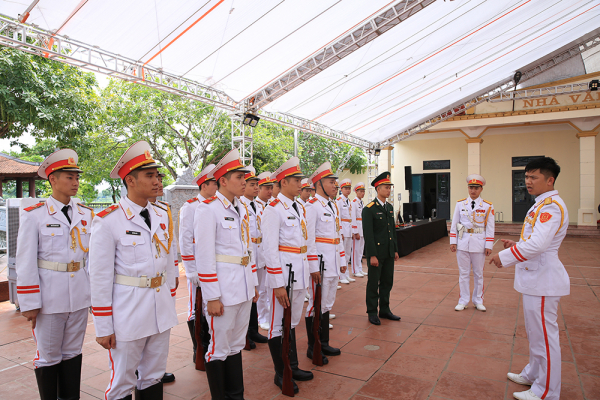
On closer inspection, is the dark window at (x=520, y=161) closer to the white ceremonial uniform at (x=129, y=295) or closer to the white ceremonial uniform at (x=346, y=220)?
the white ceremonial uniform at (x=346, y=220)

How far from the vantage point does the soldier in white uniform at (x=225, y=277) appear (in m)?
2.43

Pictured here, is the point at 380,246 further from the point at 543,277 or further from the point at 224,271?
the point at 224,271

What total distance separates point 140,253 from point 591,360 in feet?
13.0

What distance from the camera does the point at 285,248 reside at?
3197 millimetres

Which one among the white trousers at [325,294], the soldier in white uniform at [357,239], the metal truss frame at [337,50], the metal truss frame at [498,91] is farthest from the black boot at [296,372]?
the metal truss frame at [498,91]

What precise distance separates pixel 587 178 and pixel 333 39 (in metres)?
12.7

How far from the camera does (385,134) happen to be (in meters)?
14.4

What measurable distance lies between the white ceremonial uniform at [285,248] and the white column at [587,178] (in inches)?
617

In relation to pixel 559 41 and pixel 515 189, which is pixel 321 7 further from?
pixel 515 189

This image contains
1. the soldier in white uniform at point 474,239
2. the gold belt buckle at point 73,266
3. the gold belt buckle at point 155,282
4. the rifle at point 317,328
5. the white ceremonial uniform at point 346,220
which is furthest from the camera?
the white ceremonial uniform at point 346,220

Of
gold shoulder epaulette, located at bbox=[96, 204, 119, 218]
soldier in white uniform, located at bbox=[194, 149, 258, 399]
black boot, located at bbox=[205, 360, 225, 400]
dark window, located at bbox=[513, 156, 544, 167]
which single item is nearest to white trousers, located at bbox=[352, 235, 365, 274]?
soldier in white uniform, located at bbox=[194, 149, 258, 399]

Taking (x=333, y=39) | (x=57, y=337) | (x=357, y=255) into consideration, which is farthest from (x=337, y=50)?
(x=57, y=337)

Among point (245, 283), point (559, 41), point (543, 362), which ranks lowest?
point (543, 362)

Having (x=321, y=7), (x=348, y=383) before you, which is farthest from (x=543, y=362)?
(x=321, y=7)
